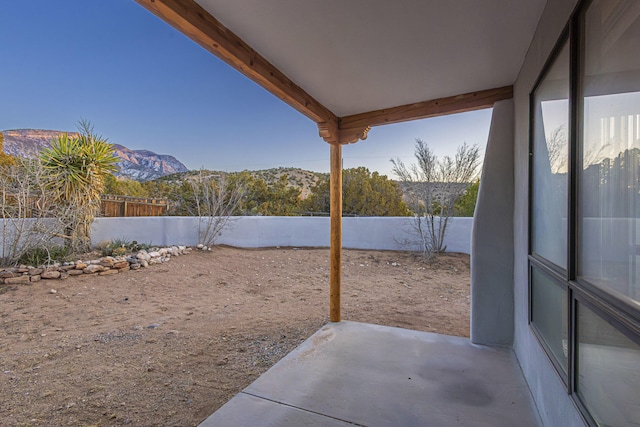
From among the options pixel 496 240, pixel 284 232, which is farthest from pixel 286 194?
pixel 496 240

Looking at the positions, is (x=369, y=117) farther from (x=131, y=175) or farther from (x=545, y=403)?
(x=131, y=175)

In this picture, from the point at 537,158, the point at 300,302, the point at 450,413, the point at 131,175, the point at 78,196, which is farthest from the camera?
the point at 131,175

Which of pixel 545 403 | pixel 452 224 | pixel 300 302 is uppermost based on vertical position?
pixel 452 224

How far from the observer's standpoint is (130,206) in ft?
30.7

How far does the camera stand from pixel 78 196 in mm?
6539

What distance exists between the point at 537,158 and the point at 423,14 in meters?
1.24

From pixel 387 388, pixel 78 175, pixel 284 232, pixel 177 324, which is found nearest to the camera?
pixel 387 388

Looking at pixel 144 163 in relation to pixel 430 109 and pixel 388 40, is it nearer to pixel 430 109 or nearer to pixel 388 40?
pixel 430 109

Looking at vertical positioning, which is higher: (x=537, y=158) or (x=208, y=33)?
(x=208, y=33)

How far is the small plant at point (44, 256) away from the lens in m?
5.72

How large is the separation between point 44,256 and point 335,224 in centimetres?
627

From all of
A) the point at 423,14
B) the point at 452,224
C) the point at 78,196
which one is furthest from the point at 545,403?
the point at 78,196

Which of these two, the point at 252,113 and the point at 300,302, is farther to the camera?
the point at 252,113

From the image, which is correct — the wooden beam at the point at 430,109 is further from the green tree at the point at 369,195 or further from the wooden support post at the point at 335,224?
the green tree at the point at 369,195
